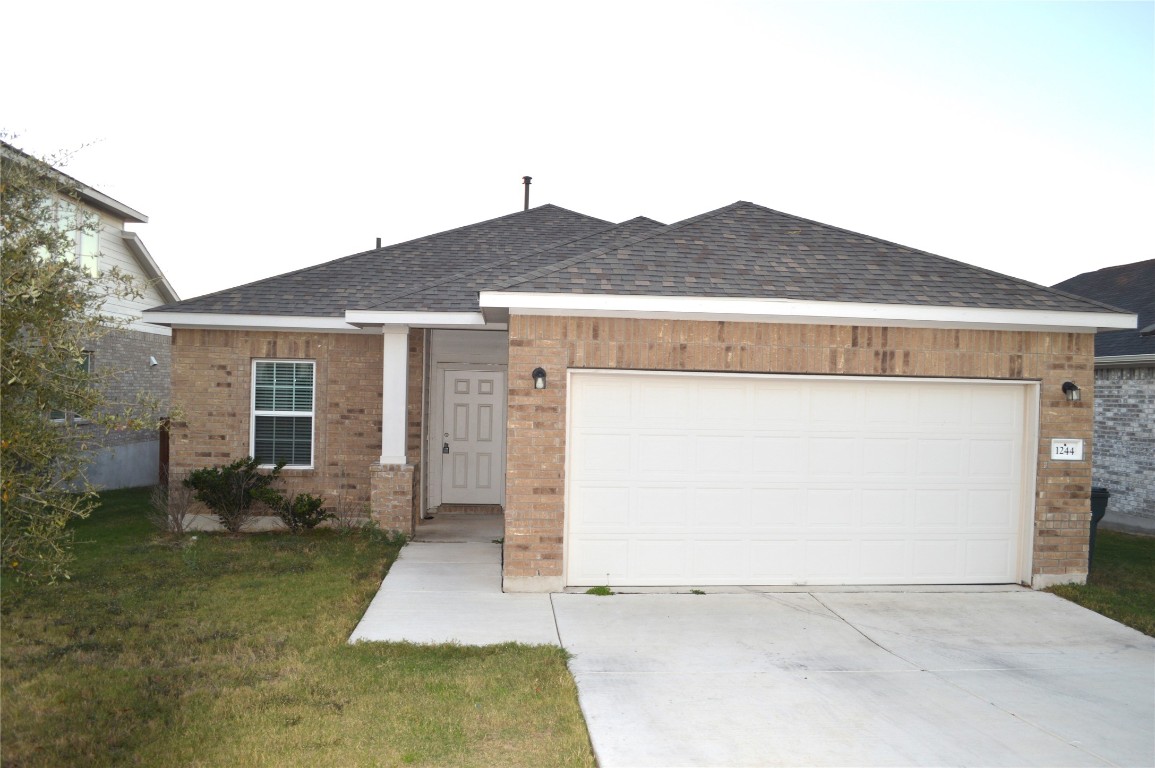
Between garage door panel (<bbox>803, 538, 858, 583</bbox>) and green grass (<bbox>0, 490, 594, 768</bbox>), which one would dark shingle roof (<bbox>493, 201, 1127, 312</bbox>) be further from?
green grass (<bbox>0, 490, 594, 768</bbox>)

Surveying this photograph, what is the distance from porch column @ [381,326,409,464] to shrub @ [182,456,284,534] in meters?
1.95

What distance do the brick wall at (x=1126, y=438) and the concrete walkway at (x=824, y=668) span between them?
24.6 feet

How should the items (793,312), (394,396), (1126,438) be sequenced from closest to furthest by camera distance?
1. (793,312)
2. (394,396)
3. (1126,438)

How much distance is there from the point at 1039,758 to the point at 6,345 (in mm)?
6705

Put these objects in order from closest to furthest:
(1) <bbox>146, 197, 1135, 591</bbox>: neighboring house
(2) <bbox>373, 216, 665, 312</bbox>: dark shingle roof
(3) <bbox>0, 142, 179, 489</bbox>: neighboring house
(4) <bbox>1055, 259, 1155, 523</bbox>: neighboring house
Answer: (1) <bbox>146, 197, 1135, 591</bbox>: neighboring house
(2) <bbox>373, 216, 665, 312</bbox>: dark shingle roof
(4) <bbox>1055, 259, 1155, 523</bbox>: neighboring house
(3) <bbox>0, 142, 179, 489</bbox>: neighboring house

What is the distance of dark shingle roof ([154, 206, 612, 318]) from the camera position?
12.7 meters

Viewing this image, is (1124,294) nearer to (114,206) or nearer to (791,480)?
(791,480)

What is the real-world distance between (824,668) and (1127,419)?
11.8 metres

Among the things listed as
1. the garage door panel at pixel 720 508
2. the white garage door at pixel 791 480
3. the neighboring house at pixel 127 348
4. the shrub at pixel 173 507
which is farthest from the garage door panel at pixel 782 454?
the neighboring house at pixel 127 348

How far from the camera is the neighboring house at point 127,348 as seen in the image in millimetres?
17219

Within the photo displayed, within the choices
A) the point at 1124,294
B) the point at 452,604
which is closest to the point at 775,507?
the point at 452,604

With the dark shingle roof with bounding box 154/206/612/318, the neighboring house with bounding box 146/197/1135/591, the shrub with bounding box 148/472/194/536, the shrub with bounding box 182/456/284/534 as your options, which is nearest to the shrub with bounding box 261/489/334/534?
the shrub with bounding box 182/456/284/534

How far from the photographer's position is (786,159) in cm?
1642

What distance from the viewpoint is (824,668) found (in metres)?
6.63
